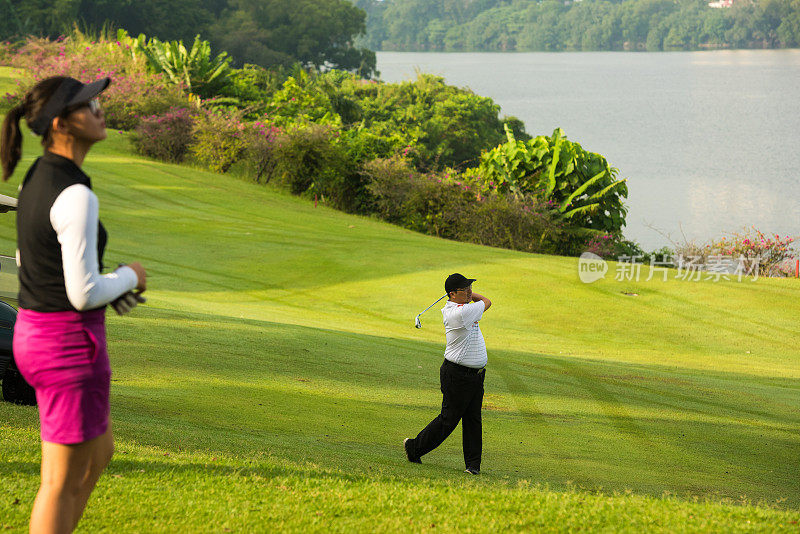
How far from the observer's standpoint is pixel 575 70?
191m

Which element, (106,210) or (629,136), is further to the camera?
(629,136)

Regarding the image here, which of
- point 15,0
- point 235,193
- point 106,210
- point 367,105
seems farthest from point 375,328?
point 15,0

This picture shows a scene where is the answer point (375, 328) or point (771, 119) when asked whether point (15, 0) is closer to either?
point (375, 328)

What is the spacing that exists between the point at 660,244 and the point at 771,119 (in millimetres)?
66065

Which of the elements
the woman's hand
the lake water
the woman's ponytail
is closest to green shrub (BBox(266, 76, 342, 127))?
the lake water

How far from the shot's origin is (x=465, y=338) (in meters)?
7.38

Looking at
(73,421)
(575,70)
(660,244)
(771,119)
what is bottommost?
(660,244)

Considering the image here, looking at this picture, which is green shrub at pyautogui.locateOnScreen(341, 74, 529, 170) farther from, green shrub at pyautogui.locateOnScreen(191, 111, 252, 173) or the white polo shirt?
the white polo shirt

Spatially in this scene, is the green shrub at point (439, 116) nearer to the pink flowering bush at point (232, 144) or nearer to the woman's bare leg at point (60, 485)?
the pink flowering bush at point (232, 144)

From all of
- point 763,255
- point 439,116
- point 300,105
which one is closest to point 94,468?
point 763,255

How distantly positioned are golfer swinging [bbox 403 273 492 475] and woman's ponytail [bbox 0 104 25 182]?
4.18 m

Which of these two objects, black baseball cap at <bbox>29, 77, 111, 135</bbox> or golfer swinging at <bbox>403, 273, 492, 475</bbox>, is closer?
black baseball cap at <bbox>29, 77, 111, 135</bbox>

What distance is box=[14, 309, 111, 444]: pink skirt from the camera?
352 cm
